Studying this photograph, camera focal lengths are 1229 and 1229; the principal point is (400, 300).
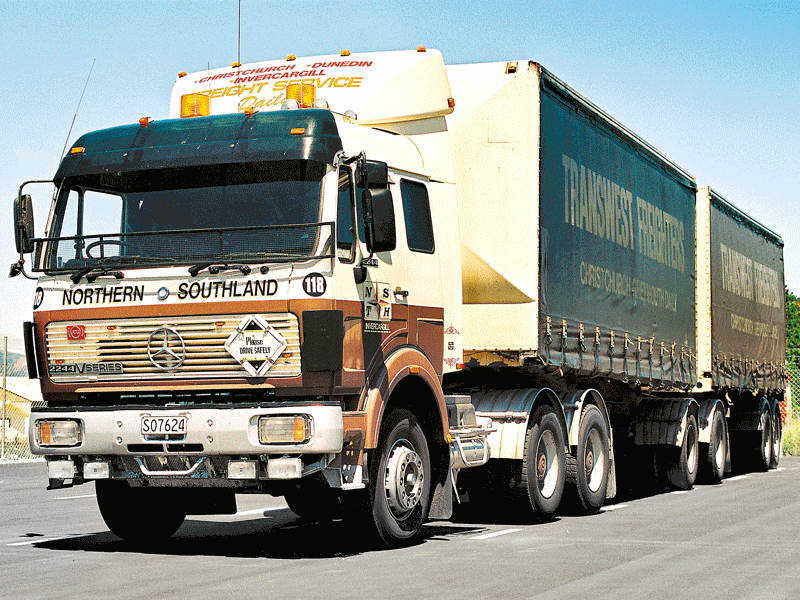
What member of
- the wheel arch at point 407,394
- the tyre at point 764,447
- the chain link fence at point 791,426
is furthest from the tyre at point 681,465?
the chain link fence at point 791,426

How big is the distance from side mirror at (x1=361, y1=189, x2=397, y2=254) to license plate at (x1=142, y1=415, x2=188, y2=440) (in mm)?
1893

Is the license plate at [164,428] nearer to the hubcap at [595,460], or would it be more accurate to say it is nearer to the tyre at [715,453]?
the hubcap at [595,460]

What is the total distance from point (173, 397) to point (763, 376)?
17.3 m

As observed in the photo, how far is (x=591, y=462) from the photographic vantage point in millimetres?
13688

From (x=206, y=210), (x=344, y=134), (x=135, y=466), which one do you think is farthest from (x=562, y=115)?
(x=135, y=466)

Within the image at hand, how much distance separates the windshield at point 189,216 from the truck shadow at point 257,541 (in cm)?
239

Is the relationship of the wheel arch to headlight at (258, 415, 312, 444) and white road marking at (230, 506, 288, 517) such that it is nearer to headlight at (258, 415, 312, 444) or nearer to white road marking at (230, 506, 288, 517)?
headlight at (258, 415, 312, 444)

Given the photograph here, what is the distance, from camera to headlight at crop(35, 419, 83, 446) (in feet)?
30.3

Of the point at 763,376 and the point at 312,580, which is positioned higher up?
the point at 763,376

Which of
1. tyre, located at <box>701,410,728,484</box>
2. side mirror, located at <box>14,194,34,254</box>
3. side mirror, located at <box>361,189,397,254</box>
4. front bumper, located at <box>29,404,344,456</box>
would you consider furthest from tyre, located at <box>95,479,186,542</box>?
tyre, located at <box>701,410,728,484</box>

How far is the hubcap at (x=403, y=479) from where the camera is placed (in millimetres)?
9695

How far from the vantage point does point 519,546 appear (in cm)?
→ 1017

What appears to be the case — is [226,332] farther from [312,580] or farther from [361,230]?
[312,580]

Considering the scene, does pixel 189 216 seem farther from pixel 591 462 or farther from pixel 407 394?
pixel 591 462
